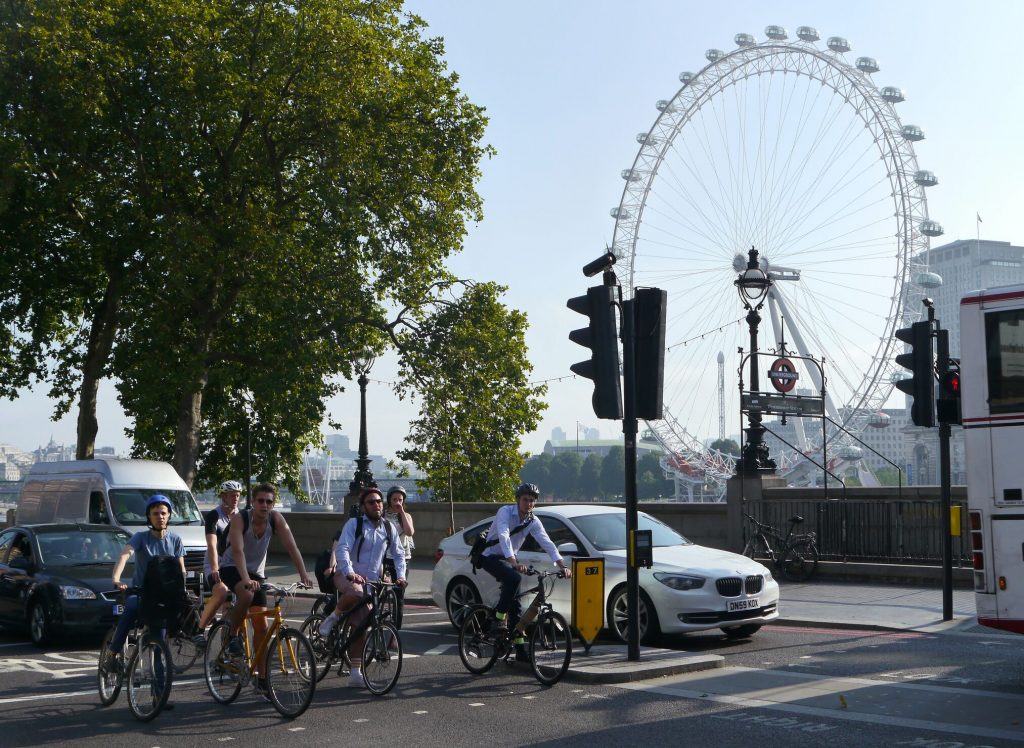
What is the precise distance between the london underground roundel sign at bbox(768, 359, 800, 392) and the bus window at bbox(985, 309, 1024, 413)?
13103 millimetres

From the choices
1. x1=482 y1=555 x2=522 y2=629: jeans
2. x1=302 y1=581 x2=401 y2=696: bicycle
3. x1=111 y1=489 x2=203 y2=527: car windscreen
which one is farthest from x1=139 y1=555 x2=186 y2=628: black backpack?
x1=111 y1=489 x2=203 y2=527: car windscreen

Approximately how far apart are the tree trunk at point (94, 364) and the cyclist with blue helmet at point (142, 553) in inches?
947

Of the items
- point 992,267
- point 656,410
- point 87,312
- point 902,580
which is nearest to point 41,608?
point 656,410

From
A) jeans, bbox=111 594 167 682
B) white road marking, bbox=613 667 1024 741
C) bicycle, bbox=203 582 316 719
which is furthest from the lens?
jeans, bbox=111 594 167 682

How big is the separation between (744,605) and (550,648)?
131 inches

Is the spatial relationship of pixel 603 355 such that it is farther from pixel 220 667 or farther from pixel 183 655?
pixel 183 655

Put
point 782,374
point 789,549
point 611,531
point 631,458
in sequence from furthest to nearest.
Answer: point 782,374 < point 789,549 < point 611,531 < point 631,458

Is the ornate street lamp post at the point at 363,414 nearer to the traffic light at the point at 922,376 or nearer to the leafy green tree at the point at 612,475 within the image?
the traffic light at the point at 922,376

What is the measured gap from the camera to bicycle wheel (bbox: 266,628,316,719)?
9320mm

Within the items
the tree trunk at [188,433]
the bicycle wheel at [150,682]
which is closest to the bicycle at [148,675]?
the bicycle wheel at [150,682]

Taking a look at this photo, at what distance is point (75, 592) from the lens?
47.3 ft

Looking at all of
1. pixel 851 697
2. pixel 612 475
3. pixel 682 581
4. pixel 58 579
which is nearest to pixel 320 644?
pixel 682 581

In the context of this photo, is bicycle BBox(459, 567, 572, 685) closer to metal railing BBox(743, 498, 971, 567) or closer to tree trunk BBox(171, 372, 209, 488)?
metal railing BBox(743, 498, 971, 567)

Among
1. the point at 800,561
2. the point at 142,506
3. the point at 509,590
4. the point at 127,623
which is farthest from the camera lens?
the point at 142,506
